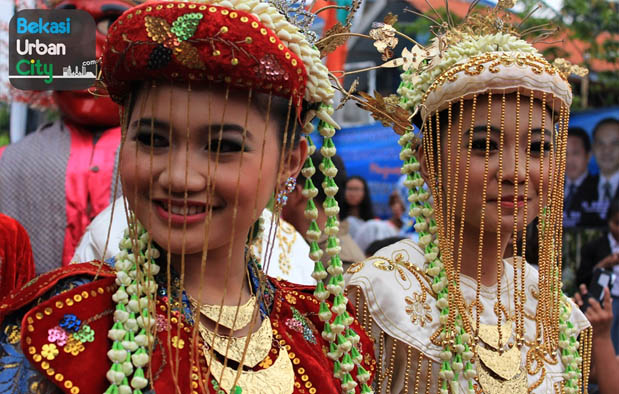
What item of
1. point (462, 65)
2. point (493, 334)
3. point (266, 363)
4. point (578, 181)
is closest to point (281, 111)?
point (266, 363)

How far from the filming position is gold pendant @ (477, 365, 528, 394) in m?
2.04

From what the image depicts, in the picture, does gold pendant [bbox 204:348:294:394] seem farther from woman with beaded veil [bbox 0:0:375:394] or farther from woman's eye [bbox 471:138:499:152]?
woman's eye [bbox 471:138:499:152]

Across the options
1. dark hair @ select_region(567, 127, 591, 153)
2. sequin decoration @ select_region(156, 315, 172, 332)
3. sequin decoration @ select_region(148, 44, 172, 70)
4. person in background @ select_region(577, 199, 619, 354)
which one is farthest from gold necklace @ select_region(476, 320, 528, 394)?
dark hair @ select_region(567, 127, 591, 153)

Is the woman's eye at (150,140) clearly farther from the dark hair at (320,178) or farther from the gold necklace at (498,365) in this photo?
the dark hair at (320,178)

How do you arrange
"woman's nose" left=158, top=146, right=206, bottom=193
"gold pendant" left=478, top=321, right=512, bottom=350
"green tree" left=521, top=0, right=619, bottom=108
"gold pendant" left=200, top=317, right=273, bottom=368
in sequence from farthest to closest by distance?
"green tree" left=521, top=0, right=619, bottom=108 < "gold pendant" left=478, top=321, right=512, bottom=350 < "gold pendant" left=200, top=317, right=273, bottom=368 < "woman's nose" left=158, top=146, right=206, bottom=193

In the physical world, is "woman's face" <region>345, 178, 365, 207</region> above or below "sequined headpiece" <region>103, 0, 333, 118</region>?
below

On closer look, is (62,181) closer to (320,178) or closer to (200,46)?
(320,178)

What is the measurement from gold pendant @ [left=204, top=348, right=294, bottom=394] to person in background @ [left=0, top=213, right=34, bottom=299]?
0.69 m

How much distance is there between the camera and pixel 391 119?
79.8 inches

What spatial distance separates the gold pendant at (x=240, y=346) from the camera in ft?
4.95

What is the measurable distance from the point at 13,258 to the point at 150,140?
70 cm

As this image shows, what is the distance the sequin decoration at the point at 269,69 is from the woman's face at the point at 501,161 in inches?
33.3

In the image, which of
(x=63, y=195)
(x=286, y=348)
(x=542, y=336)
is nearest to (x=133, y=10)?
(x=286, y=348)

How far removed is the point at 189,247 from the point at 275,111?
1.15 ft
